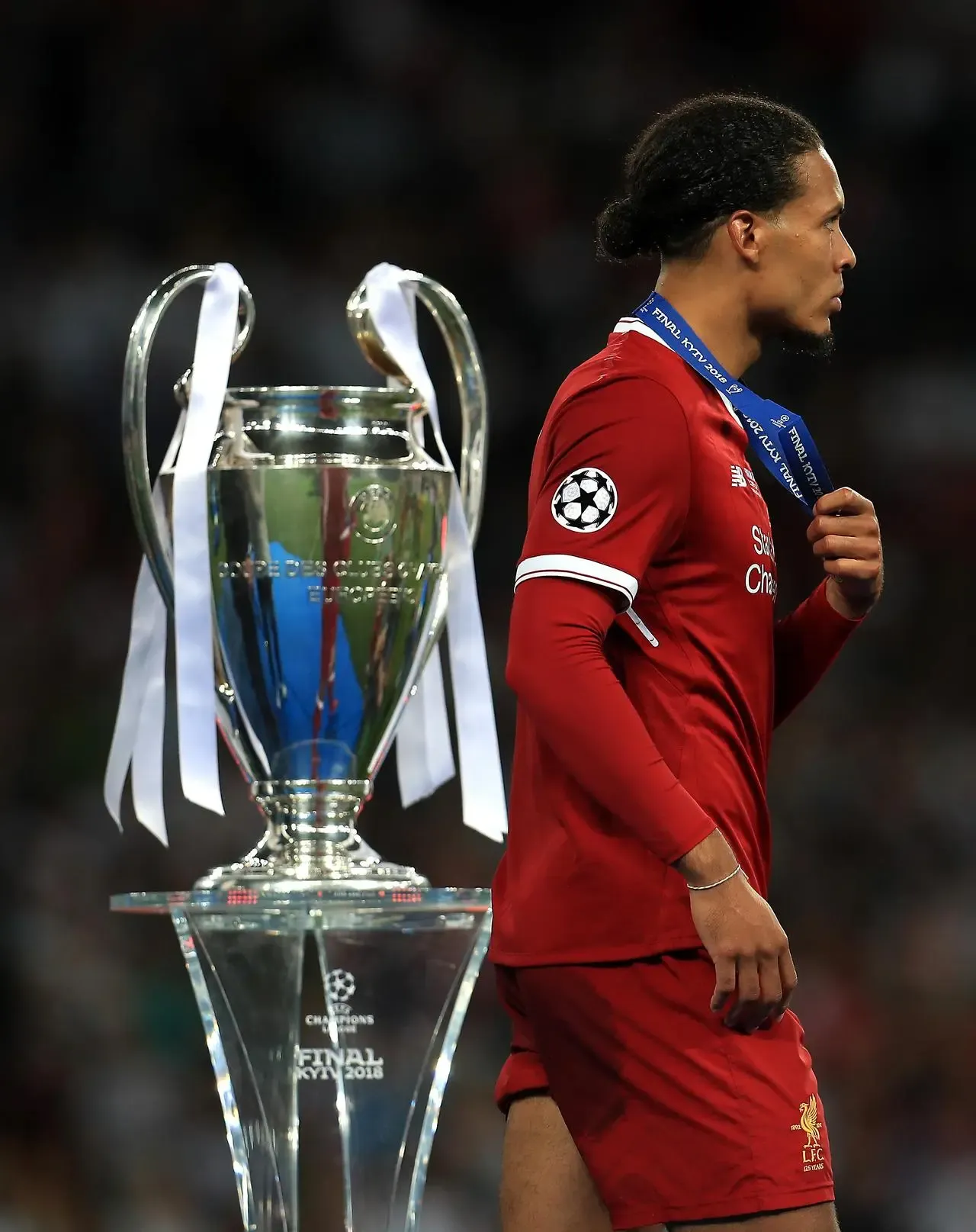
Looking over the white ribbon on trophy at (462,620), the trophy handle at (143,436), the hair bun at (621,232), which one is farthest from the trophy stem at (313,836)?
the hair bun at (621,232)

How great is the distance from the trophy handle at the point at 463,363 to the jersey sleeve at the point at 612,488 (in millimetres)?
461

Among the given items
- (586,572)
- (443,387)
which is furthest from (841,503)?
(443,387)

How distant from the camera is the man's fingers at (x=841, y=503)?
1.57 m

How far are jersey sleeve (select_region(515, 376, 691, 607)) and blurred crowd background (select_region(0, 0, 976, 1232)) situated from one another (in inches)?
86.9

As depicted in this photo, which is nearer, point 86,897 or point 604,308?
point 86,897

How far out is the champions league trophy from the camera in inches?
68.2

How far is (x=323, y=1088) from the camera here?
5.70 ft

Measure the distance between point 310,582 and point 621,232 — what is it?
0.43m

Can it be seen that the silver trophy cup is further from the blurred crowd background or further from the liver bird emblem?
the blurred crowd background

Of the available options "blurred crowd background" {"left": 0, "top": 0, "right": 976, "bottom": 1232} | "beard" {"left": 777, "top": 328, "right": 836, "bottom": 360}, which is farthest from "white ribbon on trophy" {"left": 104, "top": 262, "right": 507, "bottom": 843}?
"blurred crowd background" {"left": 0, "top": 0, "right": 976, "bottom": 1232}

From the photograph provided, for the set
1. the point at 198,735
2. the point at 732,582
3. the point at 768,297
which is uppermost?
the point at 768,297

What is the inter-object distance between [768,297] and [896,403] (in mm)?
3128

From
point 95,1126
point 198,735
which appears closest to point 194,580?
point 198,735

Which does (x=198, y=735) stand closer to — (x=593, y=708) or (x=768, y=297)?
(x=593, y=708)
